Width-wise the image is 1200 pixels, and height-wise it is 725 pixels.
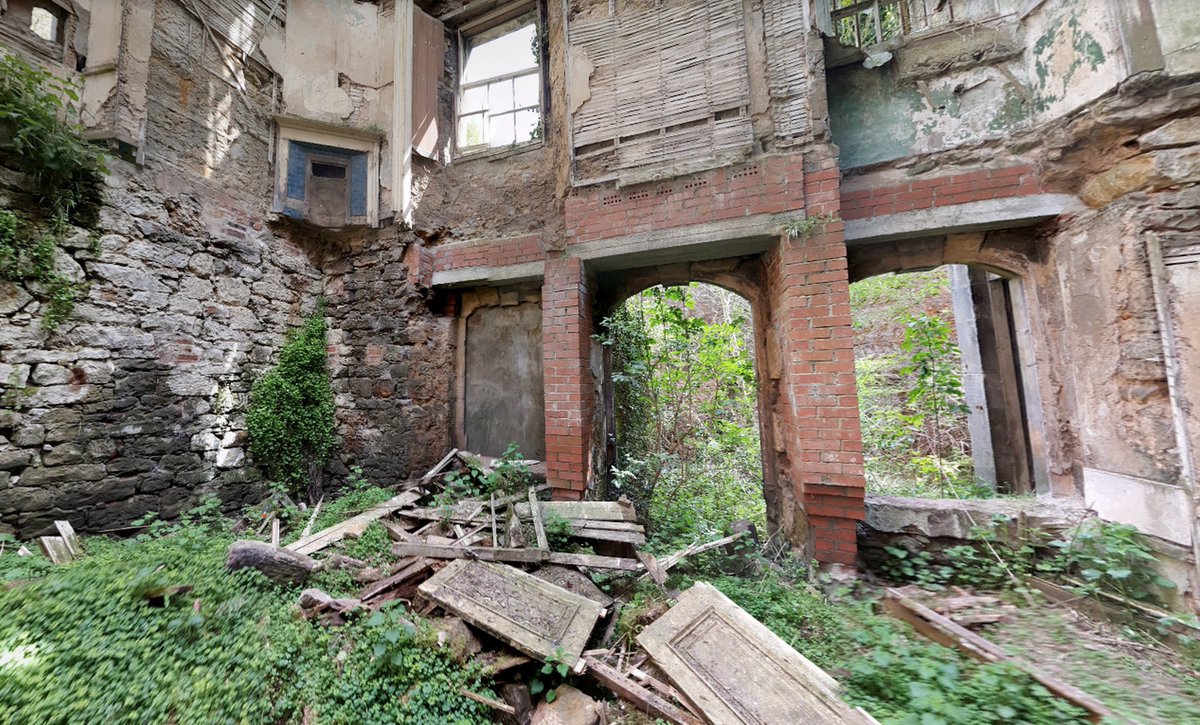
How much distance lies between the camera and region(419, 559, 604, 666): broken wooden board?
2.42 metres

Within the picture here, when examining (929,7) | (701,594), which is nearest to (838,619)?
(701,594)

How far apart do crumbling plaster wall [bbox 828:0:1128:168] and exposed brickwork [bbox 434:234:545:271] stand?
3237mm

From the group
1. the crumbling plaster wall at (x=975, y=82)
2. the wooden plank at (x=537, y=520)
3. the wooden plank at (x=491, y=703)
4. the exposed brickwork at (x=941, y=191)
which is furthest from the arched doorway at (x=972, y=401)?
the wooden plank at (x=491, y=703)

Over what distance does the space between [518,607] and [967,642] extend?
260cm

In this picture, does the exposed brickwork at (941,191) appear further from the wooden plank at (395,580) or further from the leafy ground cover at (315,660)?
the wooden plank at (395,580)

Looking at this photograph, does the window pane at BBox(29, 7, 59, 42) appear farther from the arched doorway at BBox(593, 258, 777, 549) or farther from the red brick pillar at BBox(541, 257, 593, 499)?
the arched doorway at BBox(593, 258, 777, 549)

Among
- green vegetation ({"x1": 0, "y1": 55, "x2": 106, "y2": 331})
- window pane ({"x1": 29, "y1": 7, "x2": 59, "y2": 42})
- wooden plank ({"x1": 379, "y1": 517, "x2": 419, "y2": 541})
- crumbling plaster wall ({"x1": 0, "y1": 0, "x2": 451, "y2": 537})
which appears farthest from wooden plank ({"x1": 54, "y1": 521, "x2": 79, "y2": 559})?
window pane ({"x1": 29, "y1": 7, "x2": 59, "y2": 42})

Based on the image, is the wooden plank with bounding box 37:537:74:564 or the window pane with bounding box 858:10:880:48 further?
the window pane with bounding box 858:10:880:48

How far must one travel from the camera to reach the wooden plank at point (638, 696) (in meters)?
2.07

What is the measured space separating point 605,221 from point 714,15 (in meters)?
2.13

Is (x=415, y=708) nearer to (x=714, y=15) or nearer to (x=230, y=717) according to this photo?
(x=230, y=717)

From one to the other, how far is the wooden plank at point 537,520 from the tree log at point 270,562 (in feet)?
5.50

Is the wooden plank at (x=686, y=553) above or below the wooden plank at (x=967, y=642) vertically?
above

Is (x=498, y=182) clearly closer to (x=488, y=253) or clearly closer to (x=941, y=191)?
(x=488, y=253)
